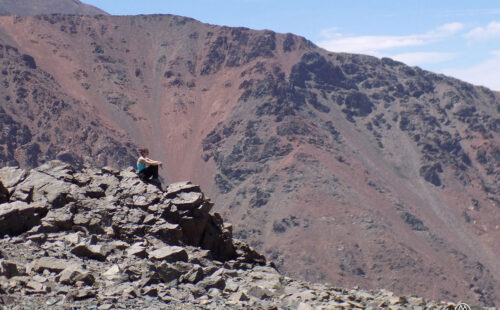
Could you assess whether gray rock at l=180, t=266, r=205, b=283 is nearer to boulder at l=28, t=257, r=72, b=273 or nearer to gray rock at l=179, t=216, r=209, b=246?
boulder at l=28, t=257, r=72, b=273

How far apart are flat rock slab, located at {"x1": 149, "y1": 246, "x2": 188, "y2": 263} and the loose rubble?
3 centimetres

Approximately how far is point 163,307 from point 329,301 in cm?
536

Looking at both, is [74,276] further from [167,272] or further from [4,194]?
[4,194]

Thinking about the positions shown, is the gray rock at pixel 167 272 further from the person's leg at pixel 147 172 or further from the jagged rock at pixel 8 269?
the person's leg at pixel 147 172

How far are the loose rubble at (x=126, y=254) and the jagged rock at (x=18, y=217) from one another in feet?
0.10

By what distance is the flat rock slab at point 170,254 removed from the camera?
938 inches

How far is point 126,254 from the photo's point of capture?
23.5 meters

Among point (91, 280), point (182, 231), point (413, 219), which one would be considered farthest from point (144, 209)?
point (413, 219)

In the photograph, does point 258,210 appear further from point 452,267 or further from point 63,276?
point 63,276

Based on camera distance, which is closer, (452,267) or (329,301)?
(329,301)

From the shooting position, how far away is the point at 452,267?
17825 cm

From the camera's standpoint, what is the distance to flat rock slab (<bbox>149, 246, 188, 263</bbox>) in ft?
78.2

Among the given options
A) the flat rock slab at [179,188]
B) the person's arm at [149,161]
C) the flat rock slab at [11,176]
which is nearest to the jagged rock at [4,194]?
the flat rock slab at [11,176]

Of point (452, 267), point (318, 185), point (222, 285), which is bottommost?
point (452, 267)
